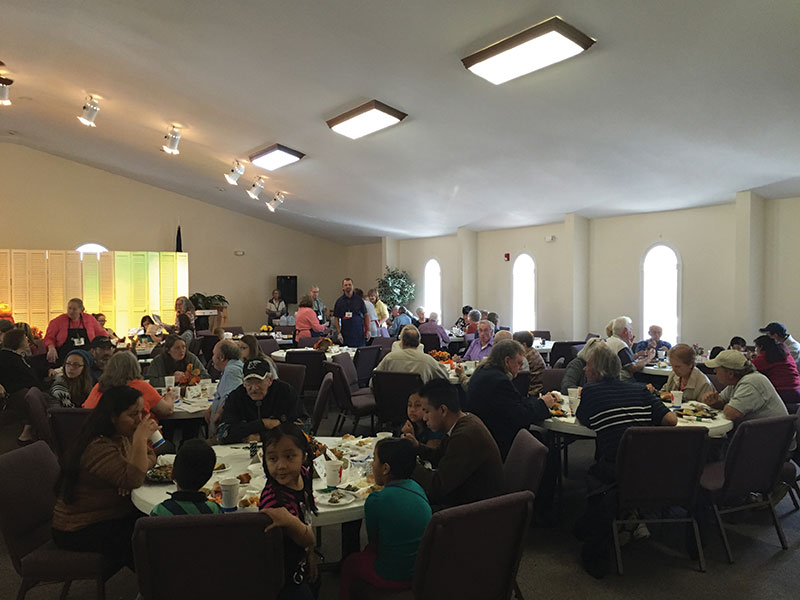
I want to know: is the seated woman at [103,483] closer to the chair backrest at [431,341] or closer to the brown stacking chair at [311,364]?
the brown stacking chair at [311,364]

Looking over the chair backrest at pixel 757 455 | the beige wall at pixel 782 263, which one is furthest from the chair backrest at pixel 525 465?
the beige wall at pixel 782 263

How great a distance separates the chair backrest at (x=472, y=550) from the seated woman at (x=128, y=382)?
250cm

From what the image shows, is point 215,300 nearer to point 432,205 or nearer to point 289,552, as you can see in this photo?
point 432,205

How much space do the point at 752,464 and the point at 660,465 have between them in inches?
25.7

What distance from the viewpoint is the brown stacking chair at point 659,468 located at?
10.1ft

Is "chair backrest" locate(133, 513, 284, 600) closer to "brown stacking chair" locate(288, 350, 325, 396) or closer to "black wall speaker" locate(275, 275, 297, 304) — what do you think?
"brown stacking chair" locate(288, 350, 325, 396)

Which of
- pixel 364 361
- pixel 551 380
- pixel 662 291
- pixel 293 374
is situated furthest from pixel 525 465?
pixel 662 291

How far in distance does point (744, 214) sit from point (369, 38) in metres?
5.99

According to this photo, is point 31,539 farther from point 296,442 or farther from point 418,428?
point 418,428

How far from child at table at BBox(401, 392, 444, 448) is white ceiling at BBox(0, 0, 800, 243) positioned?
2.93m

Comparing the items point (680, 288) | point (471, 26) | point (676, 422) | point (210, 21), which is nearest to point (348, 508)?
point (676, 422)

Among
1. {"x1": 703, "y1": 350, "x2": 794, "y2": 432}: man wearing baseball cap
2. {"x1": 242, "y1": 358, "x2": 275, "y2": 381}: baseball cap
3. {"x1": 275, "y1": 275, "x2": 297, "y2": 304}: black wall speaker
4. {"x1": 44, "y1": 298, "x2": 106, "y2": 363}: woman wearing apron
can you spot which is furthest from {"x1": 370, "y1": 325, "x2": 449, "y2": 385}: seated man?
{"x1": 275, "y1": 275, "x2": 297, "y2": 304}: black wall speaker

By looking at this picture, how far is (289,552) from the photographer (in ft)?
6.79

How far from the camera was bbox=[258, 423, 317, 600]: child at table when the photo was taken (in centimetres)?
206
